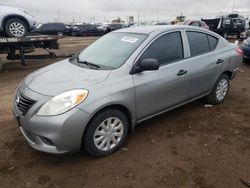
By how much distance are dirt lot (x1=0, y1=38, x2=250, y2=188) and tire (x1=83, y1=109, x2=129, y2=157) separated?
0.13 m

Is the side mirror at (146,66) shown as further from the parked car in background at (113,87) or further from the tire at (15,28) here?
the tire at (15,28)

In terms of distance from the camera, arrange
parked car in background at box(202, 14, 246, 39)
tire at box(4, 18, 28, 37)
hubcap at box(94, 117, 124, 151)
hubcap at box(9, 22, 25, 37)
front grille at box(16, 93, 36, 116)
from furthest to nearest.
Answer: parked car in background at box(202, 14, 246, 39) → hubcap at box(9, 22, 25, 37) → tire at box(4, 18, 28, 37) → hubcap at box(94, 117, 124, 151) → front grille at box(16, 93, 36, 116)

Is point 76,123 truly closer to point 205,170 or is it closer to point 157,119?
point 205,170

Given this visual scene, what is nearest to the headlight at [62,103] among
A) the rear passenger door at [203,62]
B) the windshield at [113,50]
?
the windshield at [113,50]

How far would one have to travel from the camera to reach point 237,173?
319 cm

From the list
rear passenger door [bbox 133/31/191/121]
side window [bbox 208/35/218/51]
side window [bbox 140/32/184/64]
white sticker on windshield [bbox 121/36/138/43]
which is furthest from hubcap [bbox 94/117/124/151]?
side window [bbox 208/35/218/51]

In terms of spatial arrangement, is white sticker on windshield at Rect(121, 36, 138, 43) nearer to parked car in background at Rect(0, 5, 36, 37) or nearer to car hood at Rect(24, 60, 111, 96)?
car hood at Rect(24, 60, 111, 96)

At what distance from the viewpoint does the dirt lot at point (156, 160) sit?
3.06 meters

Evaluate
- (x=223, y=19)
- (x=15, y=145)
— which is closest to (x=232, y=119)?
(x=15, y=145)

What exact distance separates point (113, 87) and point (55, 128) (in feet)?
2.91

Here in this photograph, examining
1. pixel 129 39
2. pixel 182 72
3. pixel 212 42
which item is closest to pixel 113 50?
pixel 129 39

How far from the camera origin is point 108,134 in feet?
11.4

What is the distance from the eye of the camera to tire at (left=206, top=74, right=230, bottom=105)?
525 centimetres

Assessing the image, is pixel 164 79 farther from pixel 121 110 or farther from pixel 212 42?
pixel 212 42
